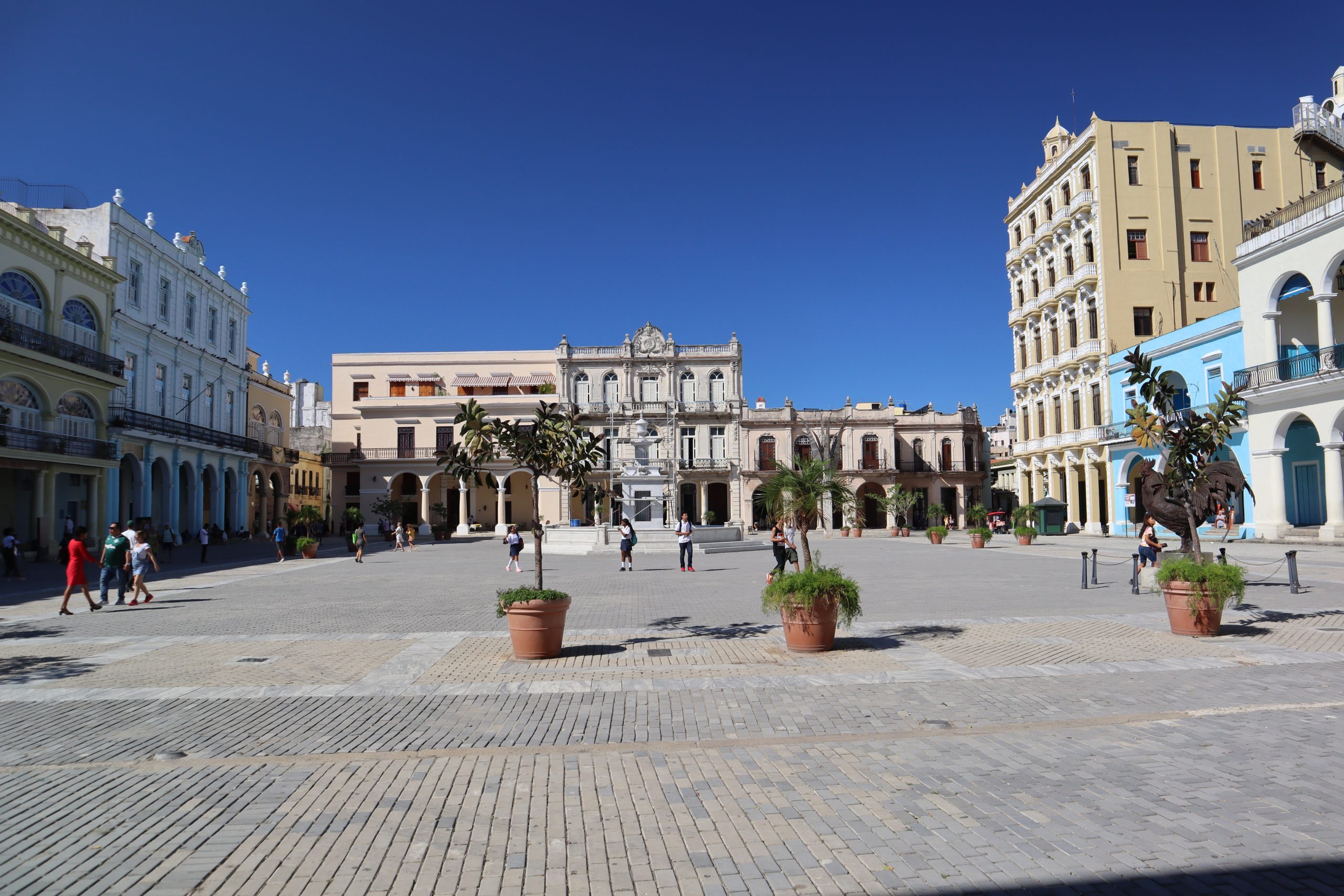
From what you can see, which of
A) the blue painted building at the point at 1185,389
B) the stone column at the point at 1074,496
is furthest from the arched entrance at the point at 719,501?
the blue painted building at the point at 1185,389

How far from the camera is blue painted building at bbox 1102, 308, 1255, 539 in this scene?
3044 cm

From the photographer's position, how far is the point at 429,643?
34.2 feet

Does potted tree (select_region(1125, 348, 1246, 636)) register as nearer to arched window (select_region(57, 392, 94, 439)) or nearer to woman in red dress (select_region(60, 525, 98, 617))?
woman in red dress (select_region(60, 525, 98, 617))

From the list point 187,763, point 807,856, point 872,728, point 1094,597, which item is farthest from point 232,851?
point 1094,597

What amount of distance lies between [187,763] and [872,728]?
5104mm

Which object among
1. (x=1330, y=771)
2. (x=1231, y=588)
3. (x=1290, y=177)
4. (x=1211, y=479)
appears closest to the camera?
(x=1330, y=771)

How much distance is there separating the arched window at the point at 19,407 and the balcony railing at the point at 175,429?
386 cm

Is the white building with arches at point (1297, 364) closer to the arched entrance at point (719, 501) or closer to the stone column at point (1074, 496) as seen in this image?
the stone column at point (1074, 496)

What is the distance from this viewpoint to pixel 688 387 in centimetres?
5816

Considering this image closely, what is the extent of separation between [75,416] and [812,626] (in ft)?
106

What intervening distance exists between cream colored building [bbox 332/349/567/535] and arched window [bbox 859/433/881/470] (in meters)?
21.8

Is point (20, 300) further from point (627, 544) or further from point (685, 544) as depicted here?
point (685, 544)

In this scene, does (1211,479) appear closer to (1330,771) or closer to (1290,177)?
(1330,771)

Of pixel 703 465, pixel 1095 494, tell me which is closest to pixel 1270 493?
pixel 1095 494
